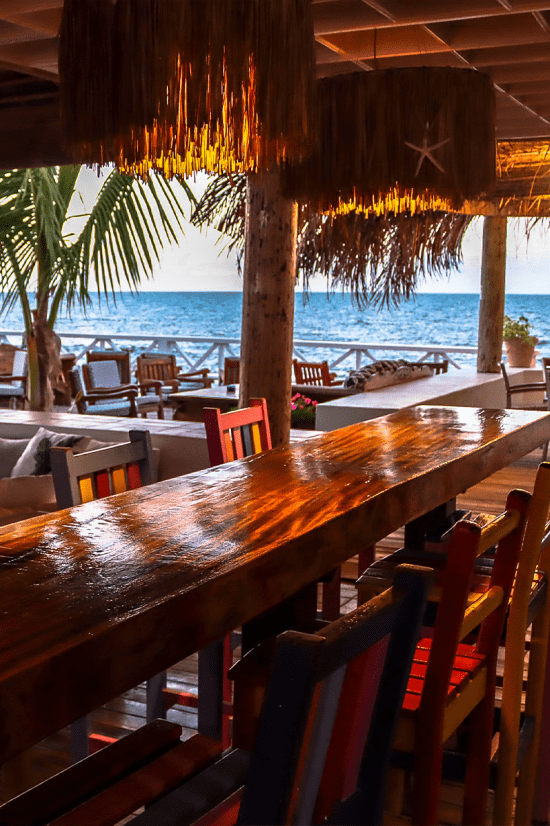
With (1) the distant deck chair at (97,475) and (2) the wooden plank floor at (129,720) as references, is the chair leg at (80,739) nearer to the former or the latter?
(1) the distant deck chair at (97,475)

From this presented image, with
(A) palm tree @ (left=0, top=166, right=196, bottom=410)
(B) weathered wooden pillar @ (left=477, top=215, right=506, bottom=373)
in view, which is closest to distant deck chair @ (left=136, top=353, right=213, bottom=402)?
(B) weathered wooden pillar @ (left=477, top=215, right=506, bottom=373)

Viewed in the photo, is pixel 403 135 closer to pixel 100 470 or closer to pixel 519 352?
pixel 100 470

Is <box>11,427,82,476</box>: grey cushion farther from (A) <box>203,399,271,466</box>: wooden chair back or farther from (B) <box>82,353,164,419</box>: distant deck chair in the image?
(B) <box>82,353,164,419</box>: distant deck chair

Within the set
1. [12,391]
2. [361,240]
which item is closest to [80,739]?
[361,240]

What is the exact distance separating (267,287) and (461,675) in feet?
8.13

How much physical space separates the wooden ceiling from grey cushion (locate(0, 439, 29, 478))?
1.53 metres

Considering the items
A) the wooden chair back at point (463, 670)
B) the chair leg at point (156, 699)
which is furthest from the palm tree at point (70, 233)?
the wooden chair back at point (463, 670)

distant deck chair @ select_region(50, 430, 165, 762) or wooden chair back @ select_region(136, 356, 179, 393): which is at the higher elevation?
distant deck chair @ select_region(50, 430, 165, 762)

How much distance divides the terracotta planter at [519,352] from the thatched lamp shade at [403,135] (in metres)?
7.80

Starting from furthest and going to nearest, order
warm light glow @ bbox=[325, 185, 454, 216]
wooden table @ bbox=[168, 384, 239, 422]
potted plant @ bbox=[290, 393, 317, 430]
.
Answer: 1. wooden table @ bbox=[168, 384, 239, 422]
2. potted plant @ bbox=[290, 393, 317, 430]
3. warm light glow @ bbox=[325, 185, 454, 216]

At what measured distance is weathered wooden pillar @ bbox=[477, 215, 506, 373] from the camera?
9422 millimetres

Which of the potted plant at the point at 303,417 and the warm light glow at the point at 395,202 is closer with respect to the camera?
the warm light glow at the point at 395,202

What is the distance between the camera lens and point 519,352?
10617 mm

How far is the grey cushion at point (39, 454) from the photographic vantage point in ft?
13.7
